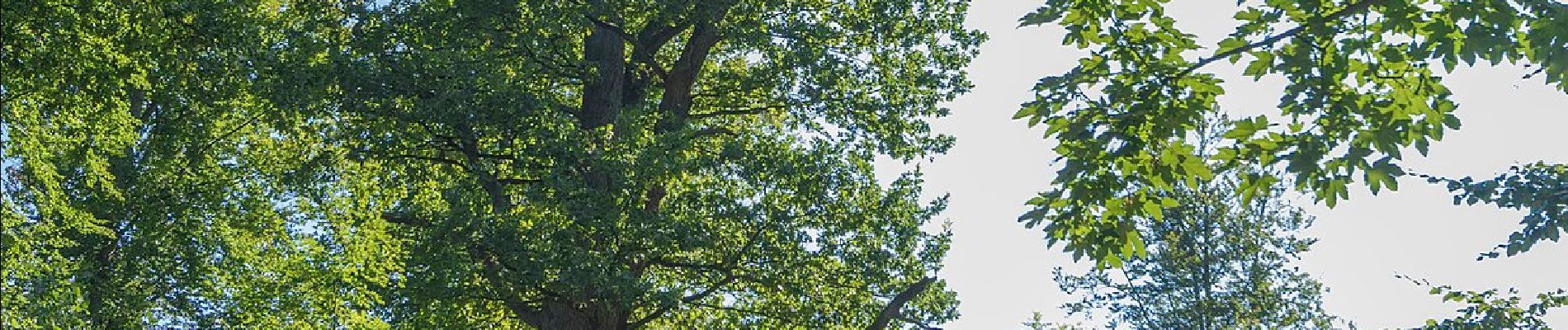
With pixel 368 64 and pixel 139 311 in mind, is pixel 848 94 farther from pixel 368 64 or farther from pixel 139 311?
pixel 139 311

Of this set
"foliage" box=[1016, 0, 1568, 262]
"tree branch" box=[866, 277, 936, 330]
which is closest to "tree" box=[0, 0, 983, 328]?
"tree branch" box=[866, 277, 936, 330]

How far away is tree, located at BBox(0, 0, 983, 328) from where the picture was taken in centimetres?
1844

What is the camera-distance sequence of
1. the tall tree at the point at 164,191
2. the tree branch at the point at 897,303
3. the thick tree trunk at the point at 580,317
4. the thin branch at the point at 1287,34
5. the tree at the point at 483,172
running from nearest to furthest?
the thin branch at the point at 1287,34 < the tall tree at the point at 164,191 < the tree at the point at 483,172 < the tree branch at the point at 897,303 < the thick tree trunk at the point at 580,317

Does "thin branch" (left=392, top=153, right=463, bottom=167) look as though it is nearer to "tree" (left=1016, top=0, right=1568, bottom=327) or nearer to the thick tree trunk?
the thick tree trunk

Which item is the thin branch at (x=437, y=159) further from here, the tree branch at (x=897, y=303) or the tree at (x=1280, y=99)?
the tree at (x=1280, y=99)

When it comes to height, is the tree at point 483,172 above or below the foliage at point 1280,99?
above

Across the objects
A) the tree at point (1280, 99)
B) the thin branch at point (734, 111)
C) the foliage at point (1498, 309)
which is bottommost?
the tree at point (1280, 99)

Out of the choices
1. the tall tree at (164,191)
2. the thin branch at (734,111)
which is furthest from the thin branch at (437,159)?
the thin branch at (734,111)

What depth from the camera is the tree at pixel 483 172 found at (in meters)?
18.4

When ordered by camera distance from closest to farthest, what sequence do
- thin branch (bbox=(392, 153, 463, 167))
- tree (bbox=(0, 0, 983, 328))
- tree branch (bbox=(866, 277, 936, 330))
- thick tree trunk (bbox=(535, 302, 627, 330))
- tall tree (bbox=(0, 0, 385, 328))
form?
tall tree (bbox=(0, 0, 385, 328)) → tree (bbox=(0, 0, 983, 328)) → thin branch (bbox=(392, 153, 463, 167)) → tree branch (bbox=(866, 277, 936, 330)) → thick tree trunk (bbox=(535, 302, 627, 330))

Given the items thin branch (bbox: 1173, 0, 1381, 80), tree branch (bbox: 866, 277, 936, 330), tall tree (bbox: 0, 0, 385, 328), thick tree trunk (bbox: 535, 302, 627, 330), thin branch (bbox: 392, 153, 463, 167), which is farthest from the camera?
thick tree trunk (bbox: 535, 302, 627, 330)

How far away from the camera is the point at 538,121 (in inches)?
752

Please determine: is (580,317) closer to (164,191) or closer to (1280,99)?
(164,191)

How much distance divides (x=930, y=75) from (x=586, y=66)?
4.66 m
